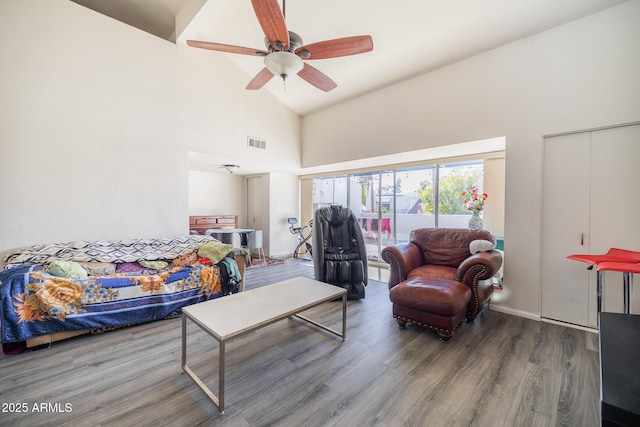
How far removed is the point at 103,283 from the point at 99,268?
466 mm

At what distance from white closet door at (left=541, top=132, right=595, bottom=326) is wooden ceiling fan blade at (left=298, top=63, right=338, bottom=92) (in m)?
2.49

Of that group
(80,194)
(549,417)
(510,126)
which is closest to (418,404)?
(549,417)

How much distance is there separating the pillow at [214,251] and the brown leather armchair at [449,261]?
2063 millimetres

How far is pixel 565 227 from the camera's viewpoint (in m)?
2.74

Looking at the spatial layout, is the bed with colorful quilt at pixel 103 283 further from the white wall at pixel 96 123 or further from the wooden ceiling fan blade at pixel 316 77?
the wooden ceiling fan blade at pixel 316 77

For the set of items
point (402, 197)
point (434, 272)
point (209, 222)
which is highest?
point (402, 197)

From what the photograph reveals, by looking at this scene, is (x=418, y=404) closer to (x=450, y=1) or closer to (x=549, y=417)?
(x=549, y=417)

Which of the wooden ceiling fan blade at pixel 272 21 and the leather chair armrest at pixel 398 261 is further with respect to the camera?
the leather chair armrest at pixel 398 261

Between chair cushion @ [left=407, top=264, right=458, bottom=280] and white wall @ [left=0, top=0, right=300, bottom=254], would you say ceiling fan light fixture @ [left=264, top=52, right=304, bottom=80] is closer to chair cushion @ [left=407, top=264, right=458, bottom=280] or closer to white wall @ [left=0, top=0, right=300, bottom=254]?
white wall @ [left=0, top=0, right=300, bottom=254]

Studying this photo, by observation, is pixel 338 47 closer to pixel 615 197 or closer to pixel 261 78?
pixel 261 78

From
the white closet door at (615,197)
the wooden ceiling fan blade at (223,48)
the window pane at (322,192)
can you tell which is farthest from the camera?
the window pane at (322,192)

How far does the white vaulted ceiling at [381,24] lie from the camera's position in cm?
261

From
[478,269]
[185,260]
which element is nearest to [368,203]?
[478,269]

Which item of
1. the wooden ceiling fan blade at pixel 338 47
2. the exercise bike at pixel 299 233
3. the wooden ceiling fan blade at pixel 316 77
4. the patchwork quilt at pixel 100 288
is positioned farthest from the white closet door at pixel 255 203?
the wooden ceiling fan blade at pixel 338 47
